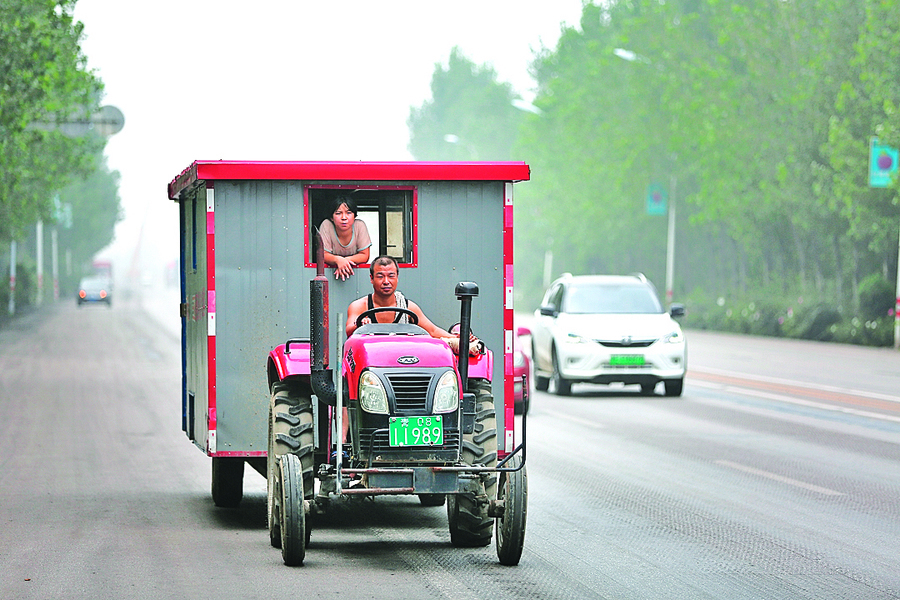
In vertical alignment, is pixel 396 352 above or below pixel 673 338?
above

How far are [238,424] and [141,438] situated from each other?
725cm

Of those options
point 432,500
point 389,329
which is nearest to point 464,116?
point 432,500

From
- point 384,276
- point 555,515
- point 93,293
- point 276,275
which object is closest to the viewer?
point 384,276

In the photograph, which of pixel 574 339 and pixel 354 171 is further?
pixel 574 339

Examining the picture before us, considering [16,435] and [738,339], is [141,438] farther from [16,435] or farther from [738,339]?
[738,339]

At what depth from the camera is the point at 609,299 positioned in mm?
25484

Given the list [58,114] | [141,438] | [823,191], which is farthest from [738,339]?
[141,438]

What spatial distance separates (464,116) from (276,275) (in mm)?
122559

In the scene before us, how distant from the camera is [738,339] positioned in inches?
1954

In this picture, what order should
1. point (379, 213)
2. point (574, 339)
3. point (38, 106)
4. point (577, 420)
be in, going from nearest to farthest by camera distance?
point (379, 213), point (577, 420), point (574, 339), point (38, 106)

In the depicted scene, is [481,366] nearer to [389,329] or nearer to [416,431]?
[389,329]

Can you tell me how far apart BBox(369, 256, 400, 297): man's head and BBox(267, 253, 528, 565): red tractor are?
40 centimetres

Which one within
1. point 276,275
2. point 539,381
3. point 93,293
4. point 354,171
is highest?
point 354,171

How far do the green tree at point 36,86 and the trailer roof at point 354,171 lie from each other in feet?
76.5
